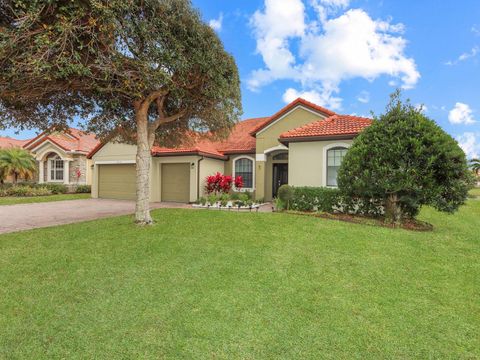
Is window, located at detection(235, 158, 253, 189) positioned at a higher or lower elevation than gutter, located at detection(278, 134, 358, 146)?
lower

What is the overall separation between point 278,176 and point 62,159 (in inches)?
726

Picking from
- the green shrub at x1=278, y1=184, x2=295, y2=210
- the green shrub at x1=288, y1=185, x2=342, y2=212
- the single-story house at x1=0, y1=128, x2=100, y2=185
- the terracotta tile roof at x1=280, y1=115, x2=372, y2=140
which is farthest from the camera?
the single-story house at x1=0, y1=128, x2=100, y2=185

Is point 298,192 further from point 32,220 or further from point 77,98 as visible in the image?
point 32,220

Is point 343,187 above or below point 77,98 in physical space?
below

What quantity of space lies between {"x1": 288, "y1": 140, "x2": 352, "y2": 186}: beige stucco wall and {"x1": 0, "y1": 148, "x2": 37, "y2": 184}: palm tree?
22061mm

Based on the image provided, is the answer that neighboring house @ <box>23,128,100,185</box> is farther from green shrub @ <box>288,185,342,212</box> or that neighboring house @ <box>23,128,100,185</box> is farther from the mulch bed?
the mulch bed

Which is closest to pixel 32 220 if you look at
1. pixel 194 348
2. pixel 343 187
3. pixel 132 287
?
pixel 132 287

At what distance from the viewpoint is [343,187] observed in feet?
29.9

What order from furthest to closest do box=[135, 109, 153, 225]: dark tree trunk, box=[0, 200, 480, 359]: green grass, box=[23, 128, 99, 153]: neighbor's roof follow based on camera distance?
box=[23, 128, 99, 153]: neighbor's roof → box=[135, 109, 153, 225]: dark tree trunk → box=[0, 200, 480, 359]: green grass

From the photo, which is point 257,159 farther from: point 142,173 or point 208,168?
point 142,173

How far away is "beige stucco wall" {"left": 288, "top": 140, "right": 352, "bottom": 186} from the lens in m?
12.1

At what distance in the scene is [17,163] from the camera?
2148 centimetres

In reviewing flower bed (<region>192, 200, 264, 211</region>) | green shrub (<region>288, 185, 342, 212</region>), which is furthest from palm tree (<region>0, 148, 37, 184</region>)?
green shrub (<region>288, 185, 342, 212</region>)

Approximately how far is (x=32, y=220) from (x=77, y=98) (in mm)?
4883
